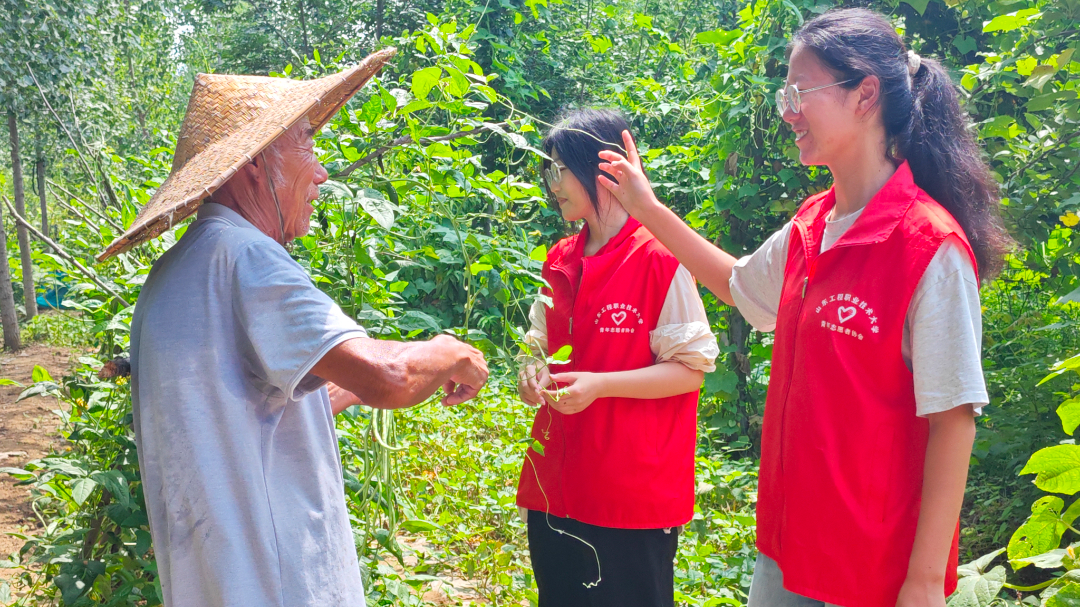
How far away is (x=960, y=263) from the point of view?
1.27 metres

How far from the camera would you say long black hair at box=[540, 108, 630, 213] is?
6.86 ft

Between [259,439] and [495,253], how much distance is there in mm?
816

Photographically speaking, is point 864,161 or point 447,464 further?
point 447,464

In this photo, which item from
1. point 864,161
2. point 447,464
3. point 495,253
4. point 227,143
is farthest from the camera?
point 447,464

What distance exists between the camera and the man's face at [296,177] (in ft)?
4.64

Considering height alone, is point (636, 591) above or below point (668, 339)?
below

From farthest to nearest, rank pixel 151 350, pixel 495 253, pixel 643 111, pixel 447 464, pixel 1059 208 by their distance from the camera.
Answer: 1. pixel 643 111
2. pixel 447 464
3. pixel 1059 208
4. pixel 495 253
5. pixel 151 350

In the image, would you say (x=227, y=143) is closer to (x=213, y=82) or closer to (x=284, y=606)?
(x=213, y=82)

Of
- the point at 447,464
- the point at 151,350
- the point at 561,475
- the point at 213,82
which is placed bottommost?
the point at 447,464

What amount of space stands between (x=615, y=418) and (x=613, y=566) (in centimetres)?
36

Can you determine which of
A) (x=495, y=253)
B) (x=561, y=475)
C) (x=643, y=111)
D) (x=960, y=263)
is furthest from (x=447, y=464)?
(x=643, y=111)

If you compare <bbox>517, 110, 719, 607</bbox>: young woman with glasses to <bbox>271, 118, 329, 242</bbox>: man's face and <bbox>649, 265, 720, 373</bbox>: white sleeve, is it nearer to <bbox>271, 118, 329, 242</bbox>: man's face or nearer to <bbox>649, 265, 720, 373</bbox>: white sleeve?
<bbox>649, 265, 720, 373</bbox>: white sleeve

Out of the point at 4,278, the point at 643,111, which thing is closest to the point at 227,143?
the point at 643,111

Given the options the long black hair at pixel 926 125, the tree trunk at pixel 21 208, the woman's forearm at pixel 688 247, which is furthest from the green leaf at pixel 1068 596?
the tree trunk at pixel 21 208
